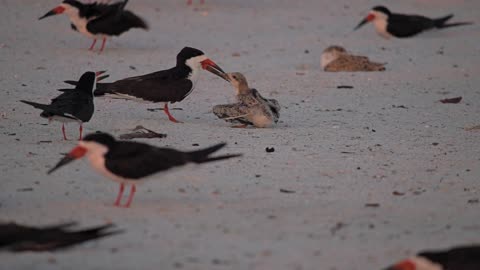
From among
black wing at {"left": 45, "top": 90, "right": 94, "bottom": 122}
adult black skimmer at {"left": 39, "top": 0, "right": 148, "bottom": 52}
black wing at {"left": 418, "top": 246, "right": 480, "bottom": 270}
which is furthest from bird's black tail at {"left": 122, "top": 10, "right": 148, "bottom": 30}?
black wing at {"left": 418, "top": 246, "right": 480, "bottom": 270}

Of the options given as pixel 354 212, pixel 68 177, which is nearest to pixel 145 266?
pixel 354 212

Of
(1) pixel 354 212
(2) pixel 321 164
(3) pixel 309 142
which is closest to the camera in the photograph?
(1) pixel 354 212

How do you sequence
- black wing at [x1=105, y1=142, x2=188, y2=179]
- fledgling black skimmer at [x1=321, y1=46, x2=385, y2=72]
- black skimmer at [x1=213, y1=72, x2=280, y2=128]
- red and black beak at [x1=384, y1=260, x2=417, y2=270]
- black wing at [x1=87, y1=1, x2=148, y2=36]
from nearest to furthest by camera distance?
1. red and black beak at [x1=384, y1=260, x2=417, y2=270]
2. black wing at [x1=105, y1=142, x2=188, y2=179]
3. black skimmer at [x1=213, y1=72, x2=280, y2=128]
4. fledgling black skimmer at [x1=321, y1=46, x2=385, y2=72]
5. black wing at [x1=87, y1=1, x2=148, y2=36]

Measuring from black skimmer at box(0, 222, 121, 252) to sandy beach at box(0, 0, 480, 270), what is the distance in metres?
0.07

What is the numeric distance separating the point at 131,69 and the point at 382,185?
6.05 meters

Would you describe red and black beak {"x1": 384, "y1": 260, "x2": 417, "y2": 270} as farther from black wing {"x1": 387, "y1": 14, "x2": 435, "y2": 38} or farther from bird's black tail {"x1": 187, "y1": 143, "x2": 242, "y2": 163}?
black wing {"x1": 387, "y1": 14, "x2": 435, "y2": 38}

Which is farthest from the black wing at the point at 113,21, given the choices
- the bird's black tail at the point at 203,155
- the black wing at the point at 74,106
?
the bird's black tail at the point at 203,155

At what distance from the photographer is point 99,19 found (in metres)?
14.2

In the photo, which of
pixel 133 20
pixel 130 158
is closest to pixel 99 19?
pixel 133 20

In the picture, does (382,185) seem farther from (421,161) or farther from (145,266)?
(145,266)

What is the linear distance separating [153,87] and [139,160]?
11.5 ft

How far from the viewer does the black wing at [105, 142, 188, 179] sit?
655 centimetres

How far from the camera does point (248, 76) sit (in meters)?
12.9

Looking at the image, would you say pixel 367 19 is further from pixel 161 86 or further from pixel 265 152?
pixel 265 152
